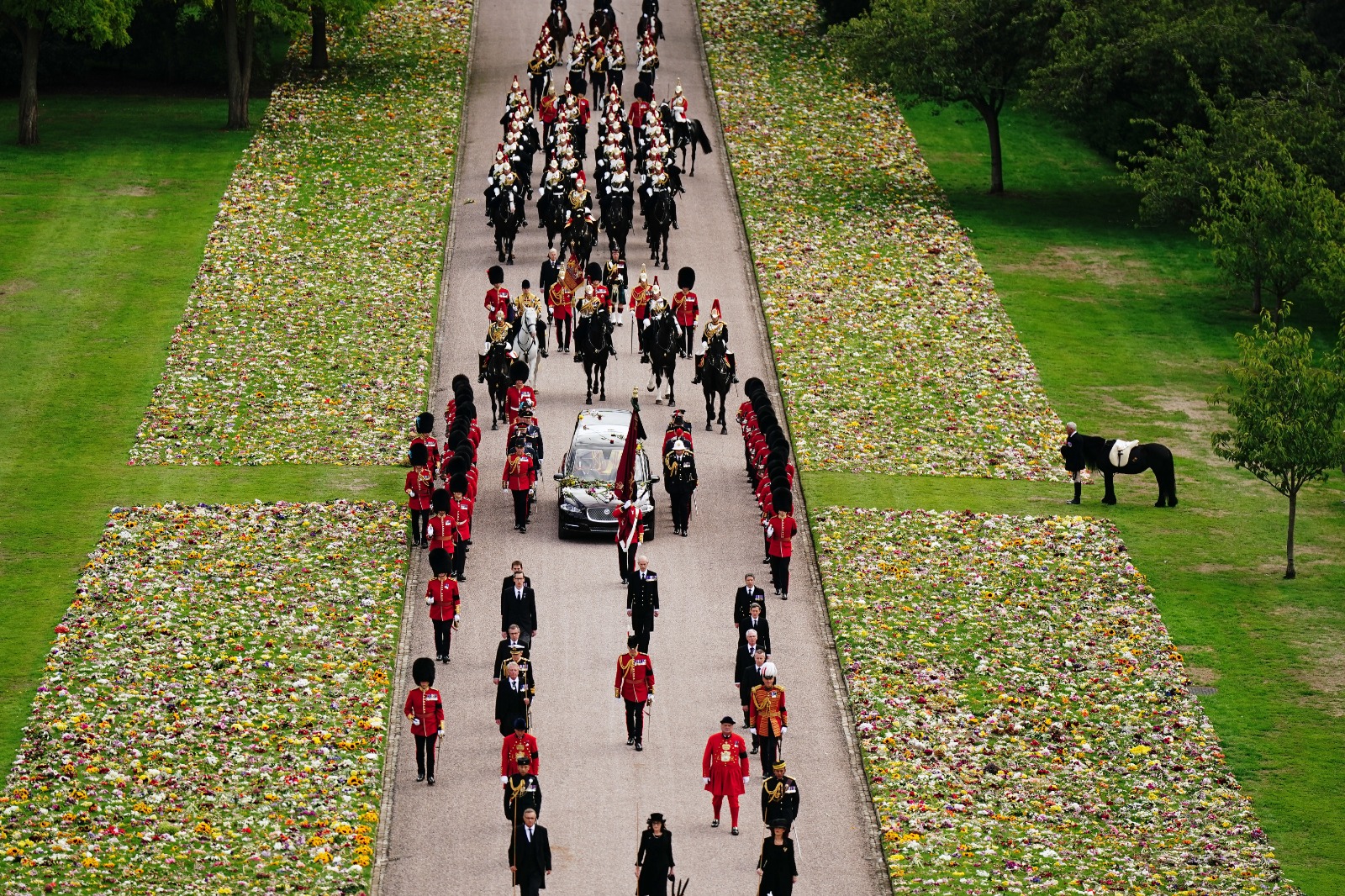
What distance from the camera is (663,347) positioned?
1538 inches

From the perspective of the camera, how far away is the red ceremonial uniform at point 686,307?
40.8 m

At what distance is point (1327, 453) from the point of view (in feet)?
108

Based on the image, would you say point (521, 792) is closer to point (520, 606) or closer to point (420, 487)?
point (520, 606)

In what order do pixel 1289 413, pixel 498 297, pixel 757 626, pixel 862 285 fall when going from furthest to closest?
1. pixel 862 285
2. pixel 498 297
3. pixel 1289 413
4. pixel 757 626

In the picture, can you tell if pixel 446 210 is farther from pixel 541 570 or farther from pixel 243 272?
pixel 541 570

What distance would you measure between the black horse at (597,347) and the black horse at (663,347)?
87 cm

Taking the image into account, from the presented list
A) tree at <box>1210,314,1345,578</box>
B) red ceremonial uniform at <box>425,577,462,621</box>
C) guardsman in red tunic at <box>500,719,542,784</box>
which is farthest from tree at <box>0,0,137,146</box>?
guardsman in red tunic at <box>500,719,542,784</box>

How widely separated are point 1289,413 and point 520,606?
13.4 m

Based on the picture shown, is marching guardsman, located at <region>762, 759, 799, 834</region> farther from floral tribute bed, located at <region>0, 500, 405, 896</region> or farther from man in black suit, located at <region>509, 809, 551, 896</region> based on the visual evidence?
floral tribute bed, located at <region>0, 500, 405, 896</region>

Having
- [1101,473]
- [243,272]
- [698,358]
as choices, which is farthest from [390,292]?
[1101,473]

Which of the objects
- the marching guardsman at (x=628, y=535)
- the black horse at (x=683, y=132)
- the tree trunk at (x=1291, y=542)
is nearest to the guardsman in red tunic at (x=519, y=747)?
the marching guardsman at (x=628, y=535)

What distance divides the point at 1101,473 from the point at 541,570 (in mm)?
11869

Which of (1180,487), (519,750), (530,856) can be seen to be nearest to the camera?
(530,856)

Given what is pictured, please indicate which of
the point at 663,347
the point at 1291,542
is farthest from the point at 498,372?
the point at 1291,542
